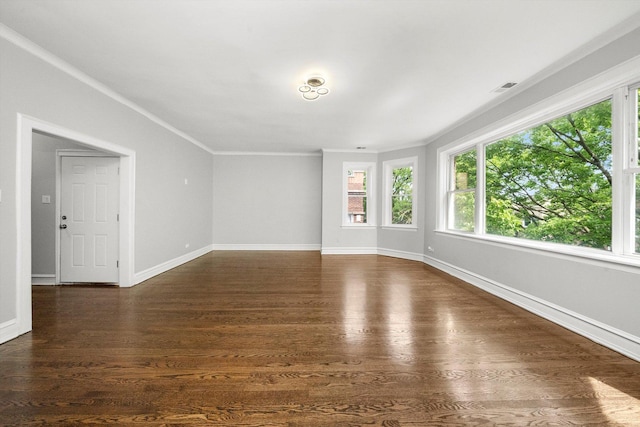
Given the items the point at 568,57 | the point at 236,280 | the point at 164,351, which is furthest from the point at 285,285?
the point at 568,57

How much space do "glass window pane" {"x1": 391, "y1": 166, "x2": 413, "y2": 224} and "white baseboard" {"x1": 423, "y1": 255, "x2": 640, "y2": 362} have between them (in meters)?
2.49

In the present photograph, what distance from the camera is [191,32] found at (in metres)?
2.24

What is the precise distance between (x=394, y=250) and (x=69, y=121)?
20.1 ft

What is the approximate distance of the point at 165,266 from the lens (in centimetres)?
486

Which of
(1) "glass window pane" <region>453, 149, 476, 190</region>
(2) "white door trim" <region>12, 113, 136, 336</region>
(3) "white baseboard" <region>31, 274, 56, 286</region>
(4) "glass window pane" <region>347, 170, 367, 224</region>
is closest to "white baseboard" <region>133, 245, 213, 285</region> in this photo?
(3) "white baseboard" <region>31, 274, 56, 286</region>

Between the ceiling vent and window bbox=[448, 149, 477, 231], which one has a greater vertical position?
the ceiling vent

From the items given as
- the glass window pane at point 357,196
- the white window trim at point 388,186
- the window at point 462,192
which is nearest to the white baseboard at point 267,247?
the glass window pane at point 357,196

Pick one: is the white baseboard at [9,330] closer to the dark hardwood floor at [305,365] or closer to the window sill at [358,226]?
the dark hardwood floor at [305,365]

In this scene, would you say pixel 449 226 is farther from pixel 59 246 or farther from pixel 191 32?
pixel 59 246

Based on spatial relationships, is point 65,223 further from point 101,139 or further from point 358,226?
point 358,226

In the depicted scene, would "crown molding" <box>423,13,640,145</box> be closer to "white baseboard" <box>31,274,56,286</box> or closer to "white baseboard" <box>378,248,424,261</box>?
"white baseboard" <box>378,248,424,261</box>

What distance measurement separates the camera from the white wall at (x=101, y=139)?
2.31 m

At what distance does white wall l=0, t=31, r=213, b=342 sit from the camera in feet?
7.59

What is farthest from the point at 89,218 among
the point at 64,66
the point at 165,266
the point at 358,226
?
the point at 358,226
